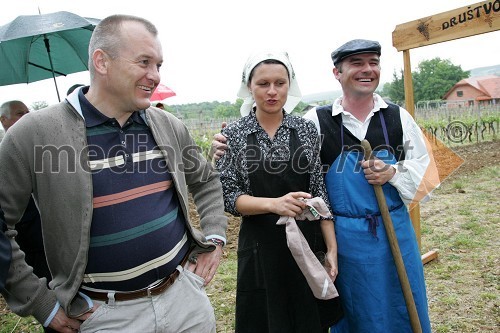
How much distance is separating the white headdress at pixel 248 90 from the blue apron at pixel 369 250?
0.36m

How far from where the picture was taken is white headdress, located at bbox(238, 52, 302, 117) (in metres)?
2.04

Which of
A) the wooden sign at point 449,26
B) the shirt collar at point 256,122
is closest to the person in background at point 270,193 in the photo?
the shirt collar at point 256,122

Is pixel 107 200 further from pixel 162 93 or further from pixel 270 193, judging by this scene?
pixel 162 93

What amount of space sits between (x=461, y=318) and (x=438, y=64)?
274 ft

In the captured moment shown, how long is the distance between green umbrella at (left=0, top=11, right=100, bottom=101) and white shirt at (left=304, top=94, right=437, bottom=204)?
267 centimetres

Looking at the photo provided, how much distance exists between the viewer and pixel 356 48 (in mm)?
2199

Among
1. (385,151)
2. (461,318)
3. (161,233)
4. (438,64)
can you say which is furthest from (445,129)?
(438,64)

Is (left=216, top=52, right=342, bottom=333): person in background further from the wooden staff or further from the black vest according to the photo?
the wooden staff

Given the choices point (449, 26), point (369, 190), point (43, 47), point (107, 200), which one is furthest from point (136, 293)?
point (43, 47)

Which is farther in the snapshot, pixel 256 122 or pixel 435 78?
pixel 435 78

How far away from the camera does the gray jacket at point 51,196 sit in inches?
56.6

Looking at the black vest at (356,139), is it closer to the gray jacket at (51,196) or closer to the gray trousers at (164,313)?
the gray trousers at (164,313)

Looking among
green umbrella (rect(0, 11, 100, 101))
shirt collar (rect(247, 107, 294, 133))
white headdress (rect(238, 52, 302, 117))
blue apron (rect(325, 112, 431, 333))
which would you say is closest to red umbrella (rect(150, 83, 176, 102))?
green umbrella (rect(0, 11, 100, 101))

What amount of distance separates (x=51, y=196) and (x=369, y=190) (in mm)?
1685
